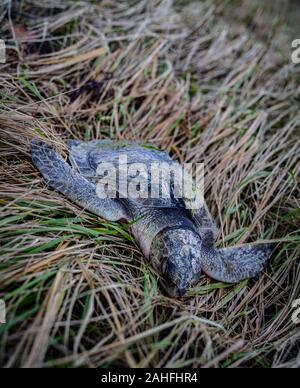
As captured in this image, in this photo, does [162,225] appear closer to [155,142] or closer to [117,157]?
[117,157]

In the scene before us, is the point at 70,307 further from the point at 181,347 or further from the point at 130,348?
the point at 181,347

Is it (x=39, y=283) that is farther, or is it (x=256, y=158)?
(x=256, y=158)

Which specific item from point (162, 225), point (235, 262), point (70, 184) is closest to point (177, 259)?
point (162, 225)

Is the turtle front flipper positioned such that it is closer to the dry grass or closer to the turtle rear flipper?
the dry grass

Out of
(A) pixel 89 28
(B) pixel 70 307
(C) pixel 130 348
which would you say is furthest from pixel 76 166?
(A) pixel 89 28

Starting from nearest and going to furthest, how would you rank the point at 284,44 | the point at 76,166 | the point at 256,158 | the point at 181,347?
1. the point at 181,347
2. the point at 76,166
3. the point at 256,158
4. the point at 284,44

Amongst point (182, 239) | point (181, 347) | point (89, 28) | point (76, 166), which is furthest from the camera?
point (89, 28)
